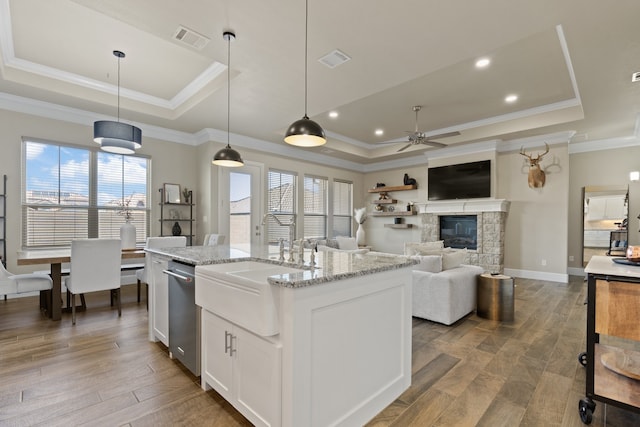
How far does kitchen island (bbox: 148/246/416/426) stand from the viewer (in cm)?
149

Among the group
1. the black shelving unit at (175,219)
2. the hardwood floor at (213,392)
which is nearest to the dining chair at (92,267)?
the hardwood floor at (213,392)

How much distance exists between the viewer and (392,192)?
848 centimetres

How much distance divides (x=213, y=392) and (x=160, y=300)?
1095 millimetres

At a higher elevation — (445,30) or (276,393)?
(445,30)

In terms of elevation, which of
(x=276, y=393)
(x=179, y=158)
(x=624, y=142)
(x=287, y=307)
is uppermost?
(x=624, y=142)

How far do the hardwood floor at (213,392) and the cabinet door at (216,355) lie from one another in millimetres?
135

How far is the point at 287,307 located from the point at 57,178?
17.3 ft

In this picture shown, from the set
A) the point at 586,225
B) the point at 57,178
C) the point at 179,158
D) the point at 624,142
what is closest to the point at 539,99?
the point at 624,142

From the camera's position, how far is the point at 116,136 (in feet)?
11.4

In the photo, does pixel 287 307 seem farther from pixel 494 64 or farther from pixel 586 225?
pixel 586 225

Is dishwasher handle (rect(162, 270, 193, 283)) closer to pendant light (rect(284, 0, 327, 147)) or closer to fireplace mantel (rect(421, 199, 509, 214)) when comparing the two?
pendant light (rect(284, 0, 327, 147))

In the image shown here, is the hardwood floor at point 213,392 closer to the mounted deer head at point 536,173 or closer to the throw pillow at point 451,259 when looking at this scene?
the throw pillow at point 451,259

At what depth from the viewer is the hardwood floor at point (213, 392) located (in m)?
1.87

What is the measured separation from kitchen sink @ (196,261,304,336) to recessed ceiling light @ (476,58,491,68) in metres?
3.46
